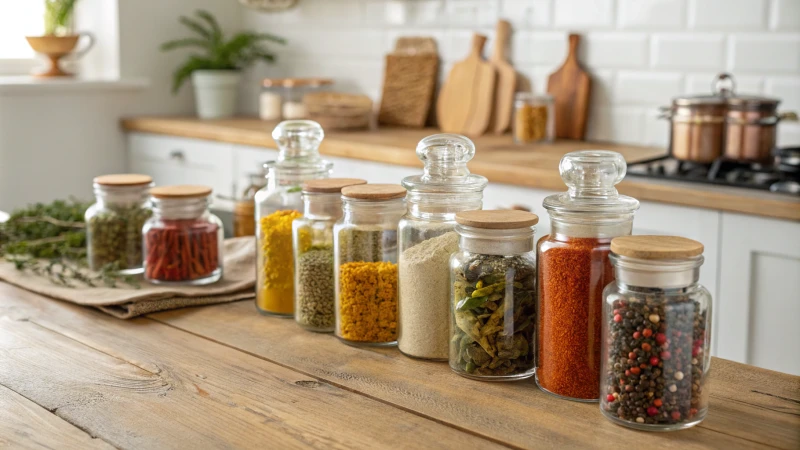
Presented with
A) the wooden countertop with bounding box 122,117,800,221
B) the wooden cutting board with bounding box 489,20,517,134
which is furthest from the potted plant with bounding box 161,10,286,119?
the wooden cutting board with bounding box 489,20,517,134

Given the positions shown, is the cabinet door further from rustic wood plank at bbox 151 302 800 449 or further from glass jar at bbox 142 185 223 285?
glass jar at bbox 142 185 223 285

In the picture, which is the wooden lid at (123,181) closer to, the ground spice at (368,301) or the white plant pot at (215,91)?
the ground spice at (368,301)

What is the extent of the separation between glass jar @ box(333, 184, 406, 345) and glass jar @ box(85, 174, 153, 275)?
54 centimetres

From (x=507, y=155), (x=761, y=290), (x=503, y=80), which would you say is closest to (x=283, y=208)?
(x=761, y=290)

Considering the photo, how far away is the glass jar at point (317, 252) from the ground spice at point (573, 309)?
0.35m

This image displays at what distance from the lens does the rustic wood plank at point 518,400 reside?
2.90 feet

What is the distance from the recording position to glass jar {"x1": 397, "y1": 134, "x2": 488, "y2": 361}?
1091 mm

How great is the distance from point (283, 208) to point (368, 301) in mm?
245

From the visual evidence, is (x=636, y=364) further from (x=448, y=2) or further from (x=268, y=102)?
(x=268, y=102)

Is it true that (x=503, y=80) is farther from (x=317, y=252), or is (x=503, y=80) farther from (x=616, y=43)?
(x=317, y=252)

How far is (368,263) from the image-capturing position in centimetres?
117

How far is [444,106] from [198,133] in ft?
3.41

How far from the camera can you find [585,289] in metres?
0.95

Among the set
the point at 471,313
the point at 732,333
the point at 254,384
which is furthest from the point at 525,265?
the point at 732,333
